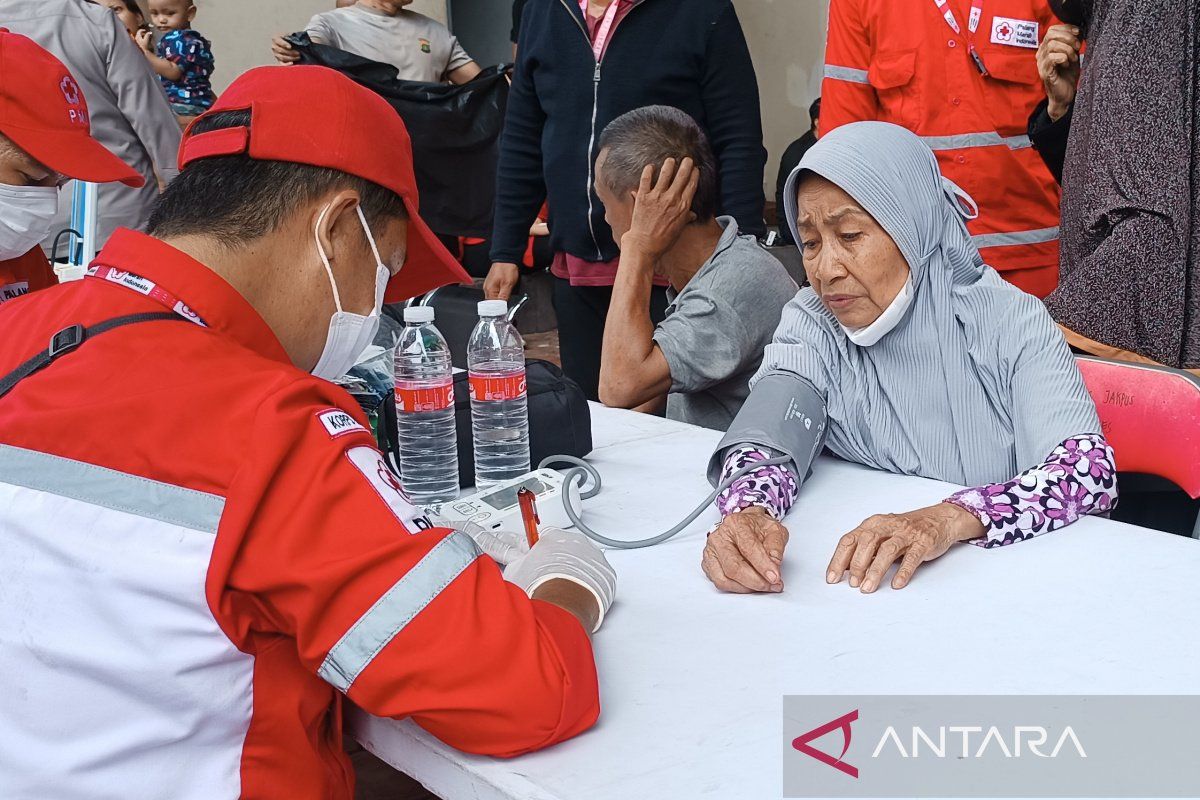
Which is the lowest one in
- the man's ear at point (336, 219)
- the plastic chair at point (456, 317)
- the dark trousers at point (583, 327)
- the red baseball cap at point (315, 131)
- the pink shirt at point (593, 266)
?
the plastic chair at point (456, 317)

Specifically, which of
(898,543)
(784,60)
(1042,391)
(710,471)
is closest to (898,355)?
(1042,391)

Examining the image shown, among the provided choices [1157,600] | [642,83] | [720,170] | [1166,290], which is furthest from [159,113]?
[1157,600]

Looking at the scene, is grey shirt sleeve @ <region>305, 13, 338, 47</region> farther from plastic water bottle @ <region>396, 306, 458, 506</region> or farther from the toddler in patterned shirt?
plastic water bottle @ <region>396, 306, 458, 506</region>

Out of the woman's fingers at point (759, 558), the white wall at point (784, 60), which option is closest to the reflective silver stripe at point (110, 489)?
the woman's fingers at point (759, 558)

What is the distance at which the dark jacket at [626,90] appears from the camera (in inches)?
110

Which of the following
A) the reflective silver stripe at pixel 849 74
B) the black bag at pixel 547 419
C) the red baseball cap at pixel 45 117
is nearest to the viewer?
the black bag at pixel 547 419

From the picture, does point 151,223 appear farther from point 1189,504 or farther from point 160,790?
point 1189,504

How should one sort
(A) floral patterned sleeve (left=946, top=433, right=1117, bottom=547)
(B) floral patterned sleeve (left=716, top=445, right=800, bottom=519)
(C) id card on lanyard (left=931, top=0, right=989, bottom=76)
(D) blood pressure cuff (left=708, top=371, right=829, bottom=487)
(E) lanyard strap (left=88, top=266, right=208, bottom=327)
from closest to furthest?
(E) lanyard strap (left=88, top=266, right=208, bottom=327)
(A) floral patterned sleeve (left=946, top=433, right=1117, bottom=547)
(B) floral patterned sleeve (left=716, top=445, right=800, bottom=519)
(D) blood pressure cuff (left=708, top=371, right=829, bottom=487)
(C) id card on lanyard (left=931, top=0, right=989, bottom=76)

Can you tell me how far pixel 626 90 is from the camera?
284 cm

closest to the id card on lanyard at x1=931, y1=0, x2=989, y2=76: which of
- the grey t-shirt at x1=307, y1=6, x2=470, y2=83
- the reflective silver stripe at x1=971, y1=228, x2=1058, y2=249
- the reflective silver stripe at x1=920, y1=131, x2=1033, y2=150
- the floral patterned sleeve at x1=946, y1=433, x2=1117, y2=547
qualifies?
the reflective silver stripe at x1=920, y1=131, x2=1033, y2=150

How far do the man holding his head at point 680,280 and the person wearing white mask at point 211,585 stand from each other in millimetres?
1247

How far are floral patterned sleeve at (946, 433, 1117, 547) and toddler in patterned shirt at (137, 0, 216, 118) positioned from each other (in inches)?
155

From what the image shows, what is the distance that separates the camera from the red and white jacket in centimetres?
91

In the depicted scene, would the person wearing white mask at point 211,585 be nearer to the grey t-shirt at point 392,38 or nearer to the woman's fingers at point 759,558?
the woman's fingers at point 759,558
